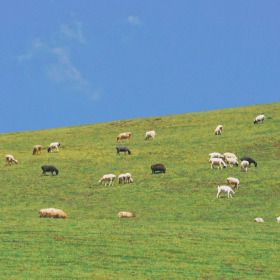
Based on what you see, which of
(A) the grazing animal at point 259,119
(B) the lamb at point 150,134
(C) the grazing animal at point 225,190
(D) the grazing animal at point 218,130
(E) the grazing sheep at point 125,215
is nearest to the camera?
(E) the grazing sheep at point 125,215

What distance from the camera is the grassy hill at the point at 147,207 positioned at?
17.6 metres

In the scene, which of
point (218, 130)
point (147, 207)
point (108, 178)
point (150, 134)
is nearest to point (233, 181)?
point (147, 207)

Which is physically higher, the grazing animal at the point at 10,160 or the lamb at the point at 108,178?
the grazing animal at the point at 10,160

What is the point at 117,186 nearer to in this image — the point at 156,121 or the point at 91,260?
the point at 91,260

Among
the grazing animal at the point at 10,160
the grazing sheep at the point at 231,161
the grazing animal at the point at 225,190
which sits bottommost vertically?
the grazing animal at the point at 225,190

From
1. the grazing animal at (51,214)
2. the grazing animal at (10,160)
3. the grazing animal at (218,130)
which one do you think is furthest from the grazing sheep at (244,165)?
the grazing animal at (10,160)

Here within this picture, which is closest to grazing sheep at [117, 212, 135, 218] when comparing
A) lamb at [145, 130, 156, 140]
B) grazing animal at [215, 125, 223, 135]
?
lamb at [145, 130, 156, 140]

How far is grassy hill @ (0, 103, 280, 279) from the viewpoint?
17.6 m

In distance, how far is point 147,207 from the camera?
106 ft

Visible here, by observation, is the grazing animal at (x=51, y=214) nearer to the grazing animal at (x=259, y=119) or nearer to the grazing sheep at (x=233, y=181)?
the grazing sheep at (x=233, y=181)

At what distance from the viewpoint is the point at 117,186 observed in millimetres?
39625

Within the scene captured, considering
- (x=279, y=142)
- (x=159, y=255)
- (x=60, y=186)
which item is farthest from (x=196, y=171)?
(x=159, y=255)

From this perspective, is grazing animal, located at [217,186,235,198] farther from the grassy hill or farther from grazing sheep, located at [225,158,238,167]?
grazing sheep, located at [225,158,238,167]

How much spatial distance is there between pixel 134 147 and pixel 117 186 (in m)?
18.5
